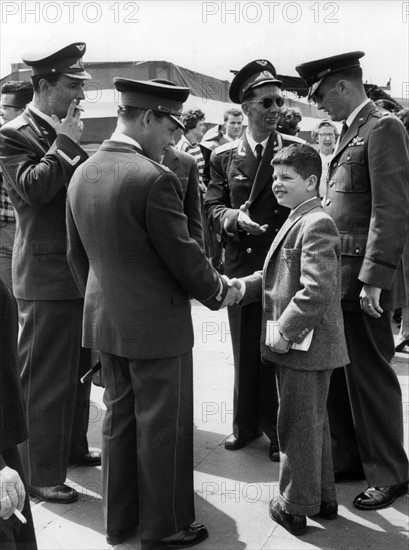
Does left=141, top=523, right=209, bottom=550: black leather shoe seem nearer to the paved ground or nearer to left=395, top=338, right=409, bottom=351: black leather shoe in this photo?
the paved ground

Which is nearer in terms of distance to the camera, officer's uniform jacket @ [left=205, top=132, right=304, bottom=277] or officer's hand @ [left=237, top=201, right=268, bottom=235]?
officer's hand @ [left=237, top=201, right=268, bottom=235]

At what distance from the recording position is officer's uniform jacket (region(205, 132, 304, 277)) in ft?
12.5

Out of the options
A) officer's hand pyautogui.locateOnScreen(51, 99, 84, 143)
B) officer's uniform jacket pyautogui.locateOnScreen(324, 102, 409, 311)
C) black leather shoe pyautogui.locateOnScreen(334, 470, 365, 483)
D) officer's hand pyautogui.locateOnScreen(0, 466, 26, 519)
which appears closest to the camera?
officer's hand pyautogui.locateOnScreen(0, 466, 26, 519)

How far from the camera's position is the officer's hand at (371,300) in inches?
123

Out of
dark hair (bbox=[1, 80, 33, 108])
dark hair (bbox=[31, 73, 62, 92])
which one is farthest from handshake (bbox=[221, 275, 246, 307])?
dark hair (bbox=[1, 80, 33, 108])

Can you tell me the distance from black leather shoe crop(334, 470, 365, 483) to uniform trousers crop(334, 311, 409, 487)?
9.7 inches

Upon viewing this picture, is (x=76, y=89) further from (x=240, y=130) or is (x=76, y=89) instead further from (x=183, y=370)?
(x=240, y=130)

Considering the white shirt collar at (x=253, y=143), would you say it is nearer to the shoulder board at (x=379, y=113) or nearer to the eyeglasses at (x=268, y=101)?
the eyeglasses at (x=268, y=101)

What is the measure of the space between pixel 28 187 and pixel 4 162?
237 mm

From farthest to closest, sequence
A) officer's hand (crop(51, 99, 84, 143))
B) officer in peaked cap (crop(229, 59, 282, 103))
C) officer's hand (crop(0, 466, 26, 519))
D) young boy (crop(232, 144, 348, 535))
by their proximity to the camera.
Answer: officer in peaked cap (crop(229, 59, 282, 103)) → officer's hand (crop(51, 99, 84, 143)) → young boy (crop(232, 144, 348, 535)) → officer's hand (crop(0, 466, 26, 519))

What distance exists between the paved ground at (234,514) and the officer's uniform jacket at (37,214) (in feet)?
3.45

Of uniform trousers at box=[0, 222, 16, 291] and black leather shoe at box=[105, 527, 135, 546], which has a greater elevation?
uniform trousers at box=[0, 222, 16, 291]

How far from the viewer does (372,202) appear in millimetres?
3127

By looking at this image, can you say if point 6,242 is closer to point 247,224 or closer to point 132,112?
point 247,224
